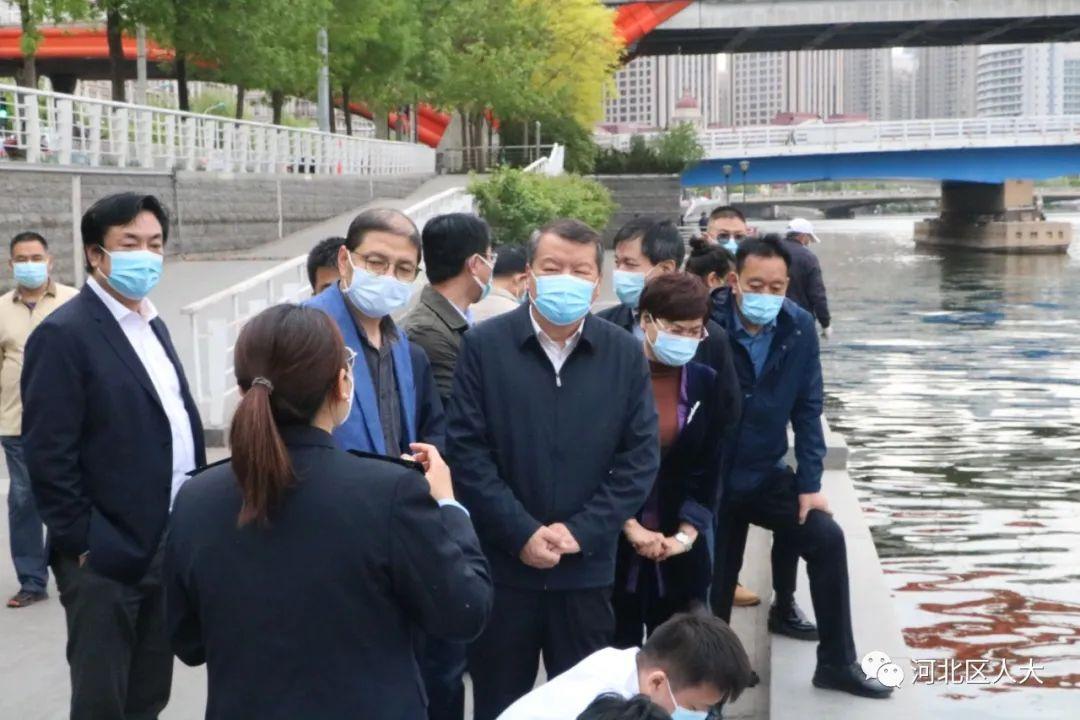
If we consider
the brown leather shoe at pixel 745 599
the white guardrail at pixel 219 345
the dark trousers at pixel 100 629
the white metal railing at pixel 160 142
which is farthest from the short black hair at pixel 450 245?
the white metal railing at pixel 160 142

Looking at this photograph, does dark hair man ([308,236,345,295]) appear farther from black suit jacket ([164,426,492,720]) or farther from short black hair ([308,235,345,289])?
black suit jacket ([164,426,492,720])

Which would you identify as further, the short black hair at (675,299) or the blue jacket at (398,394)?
the short black hair at (675,299)

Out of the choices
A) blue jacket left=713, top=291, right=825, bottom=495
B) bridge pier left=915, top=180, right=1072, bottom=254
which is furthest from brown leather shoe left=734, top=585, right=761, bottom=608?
bridge pier left=915, top=180, right=1072, bottom=254

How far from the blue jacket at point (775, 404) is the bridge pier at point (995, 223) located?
202 ft

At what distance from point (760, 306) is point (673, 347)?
0.81 meters

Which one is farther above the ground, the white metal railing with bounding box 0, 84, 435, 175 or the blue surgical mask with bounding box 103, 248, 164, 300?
the white metal railing with bounding box 0, 84, 435, 175

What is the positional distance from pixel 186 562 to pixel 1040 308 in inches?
1327

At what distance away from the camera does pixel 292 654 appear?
3098 mm

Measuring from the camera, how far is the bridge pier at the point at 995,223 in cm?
6594

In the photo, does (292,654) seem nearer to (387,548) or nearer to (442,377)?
(387,548)

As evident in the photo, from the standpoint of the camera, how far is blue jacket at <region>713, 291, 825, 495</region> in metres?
6.09

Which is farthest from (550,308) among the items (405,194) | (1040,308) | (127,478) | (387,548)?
(405,194)

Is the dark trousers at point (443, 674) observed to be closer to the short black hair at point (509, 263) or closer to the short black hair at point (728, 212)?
the short black hair at point (509, 263)

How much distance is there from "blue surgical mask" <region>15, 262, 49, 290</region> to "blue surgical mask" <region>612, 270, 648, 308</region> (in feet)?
9.31
